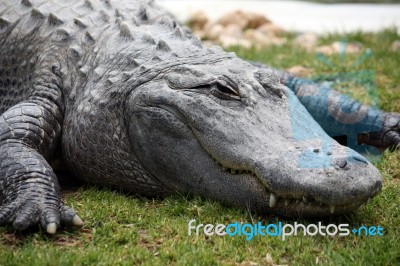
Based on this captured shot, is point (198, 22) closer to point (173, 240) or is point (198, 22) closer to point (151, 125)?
point (151, 125)

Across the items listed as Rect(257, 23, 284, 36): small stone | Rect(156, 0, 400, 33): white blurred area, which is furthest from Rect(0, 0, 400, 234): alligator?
Rect(156, 0, 400, 33): white blurred area

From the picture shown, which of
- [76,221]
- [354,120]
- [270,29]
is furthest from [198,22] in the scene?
[76,221]

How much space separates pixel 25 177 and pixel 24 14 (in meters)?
1.94

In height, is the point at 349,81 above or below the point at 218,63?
below

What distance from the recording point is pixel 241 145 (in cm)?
416

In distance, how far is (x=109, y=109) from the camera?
4.79 meters

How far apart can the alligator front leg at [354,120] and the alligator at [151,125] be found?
2cm

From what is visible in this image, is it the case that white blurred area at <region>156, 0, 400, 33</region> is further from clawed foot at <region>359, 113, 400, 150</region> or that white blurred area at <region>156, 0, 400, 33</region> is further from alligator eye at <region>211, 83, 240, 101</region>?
alligator eye at <region>211, 83, 240, 101</region>

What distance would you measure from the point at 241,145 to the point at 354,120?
2.00m

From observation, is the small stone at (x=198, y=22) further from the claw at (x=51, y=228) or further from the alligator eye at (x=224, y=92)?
the claw at (x=51, y=228)

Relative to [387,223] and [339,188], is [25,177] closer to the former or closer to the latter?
[339,188]

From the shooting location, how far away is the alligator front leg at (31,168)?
4.08 metres

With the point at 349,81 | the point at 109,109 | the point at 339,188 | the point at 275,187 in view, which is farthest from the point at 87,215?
the point at 349,81

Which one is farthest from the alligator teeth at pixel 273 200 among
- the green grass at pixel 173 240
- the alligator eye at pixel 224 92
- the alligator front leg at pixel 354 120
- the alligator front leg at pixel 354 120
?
the alligator front leg at pixel 354 120
